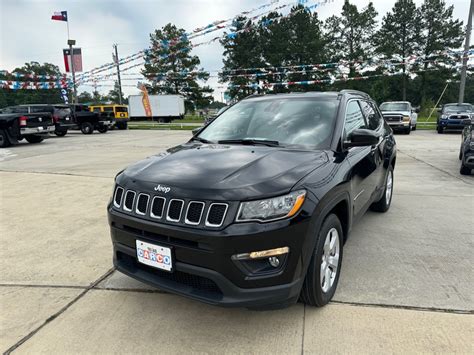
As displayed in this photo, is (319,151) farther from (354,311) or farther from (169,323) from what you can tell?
(169,323)

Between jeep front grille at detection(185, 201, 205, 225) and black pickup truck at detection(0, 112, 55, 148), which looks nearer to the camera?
jeep front grille at detection(185, 201, 205, 225)

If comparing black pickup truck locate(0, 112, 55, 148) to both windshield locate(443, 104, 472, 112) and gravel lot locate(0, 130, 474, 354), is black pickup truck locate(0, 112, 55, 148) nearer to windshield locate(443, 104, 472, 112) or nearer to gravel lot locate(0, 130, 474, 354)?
gravel lot locate(0, 130, 474, 354)

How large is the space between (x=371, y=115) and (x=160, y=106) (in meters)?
38.0

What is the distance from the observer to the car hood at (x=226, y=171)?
224cm

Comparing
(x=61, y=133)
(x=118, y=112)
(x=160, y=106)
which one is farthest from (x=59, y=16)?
(x=160, y=106)

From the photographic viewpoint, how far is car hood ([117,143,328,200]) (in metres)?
2.24

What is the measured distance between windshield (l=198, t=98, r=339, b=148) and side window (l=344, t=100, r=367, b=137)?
0.17m

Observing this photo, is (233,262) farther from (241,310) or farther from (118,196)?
(118,196)

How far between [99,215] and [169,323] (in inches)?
116

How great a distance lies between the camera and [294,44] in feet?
171

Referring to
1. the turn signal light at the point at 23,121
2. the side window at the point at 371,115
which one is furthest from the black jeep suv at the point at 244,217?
the turn signal light at the point at 23,121

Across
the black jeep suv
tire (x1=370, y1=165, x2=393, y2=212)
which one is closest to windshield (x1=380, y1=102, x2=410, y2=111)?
tire (x1=370, y1=165, x2=393, y2=212)

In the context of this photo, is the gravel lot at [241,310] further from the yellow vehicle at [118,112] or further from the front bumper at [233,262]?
the yellow vehicle at [118,112]

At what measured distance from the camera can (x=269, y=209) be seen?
2.19m
